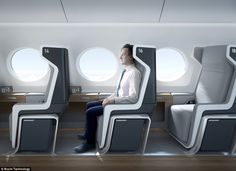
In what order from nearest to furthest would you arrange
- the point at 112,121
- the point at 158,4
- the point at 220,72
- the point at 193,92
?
the point at 112,121 < the point at 220,72 < the point at 158,4 < the point at 193,92

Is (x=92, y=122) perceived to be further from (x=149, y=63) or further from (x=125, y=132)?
(x=149, y=63)

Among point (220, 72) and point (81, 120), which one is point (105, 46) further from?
point (220, 72)

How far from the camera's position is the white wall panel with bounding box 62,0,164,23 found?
3633mm

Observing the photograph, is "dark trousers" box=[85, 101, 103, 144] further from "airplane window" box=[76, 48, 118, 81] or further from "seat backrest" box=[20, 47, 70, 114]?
"airplane window" box=[76, 48, 118, 81]

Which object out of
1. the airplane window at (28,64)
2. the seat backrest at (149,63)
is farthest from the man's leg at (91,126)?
the airplane window at (28,64)

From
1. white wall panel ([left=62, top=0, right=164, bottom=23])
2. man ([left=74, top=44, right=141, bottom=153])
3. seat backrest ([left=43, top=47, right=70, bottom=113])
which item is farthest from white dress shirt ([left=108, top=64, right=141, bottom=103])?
white wall panel ([left=62, top=0, right=164, bottom=23])

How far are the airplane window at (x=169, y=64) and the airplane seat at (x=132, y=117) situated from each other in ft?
5.25

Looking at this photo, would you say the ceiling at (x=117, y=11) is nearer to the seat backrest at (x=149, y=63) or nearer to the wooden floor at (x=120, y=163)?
the seat backrest at (x=149, y=63)

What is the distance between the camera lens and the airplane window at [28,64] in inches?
177

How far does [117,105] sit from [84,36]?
189 cm

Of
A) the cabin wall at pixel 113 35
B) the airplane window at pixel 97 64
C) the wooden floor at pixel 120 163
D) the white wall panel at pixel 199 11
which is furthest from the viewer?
A: the airplane window at pixel 97 64

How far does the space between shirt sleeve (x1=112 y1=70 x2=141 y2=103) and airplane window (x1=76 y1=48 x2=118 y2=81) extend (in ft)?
4.94

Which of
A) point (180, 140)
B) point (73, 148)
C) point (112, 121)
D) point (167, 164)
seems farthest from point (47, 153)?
point (180, 140)

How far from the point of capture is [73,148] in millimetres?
3238
